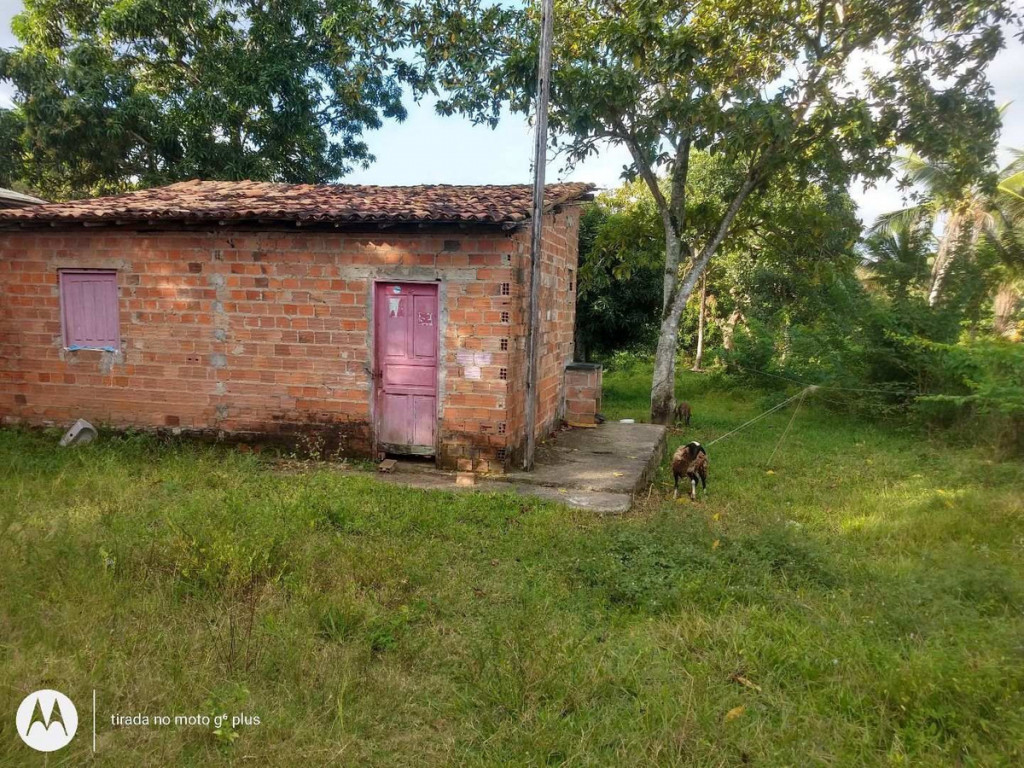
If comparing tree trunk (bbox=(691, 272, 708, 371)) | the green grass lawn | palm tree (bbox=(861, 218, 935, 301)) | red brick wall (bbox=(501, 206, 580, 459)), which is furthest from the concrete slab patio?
tree trunk (bbox=(691, 272, 708, 371))

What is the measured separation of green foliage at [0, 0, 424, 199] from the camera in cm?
1280

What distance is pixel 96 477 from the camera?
6.32 m

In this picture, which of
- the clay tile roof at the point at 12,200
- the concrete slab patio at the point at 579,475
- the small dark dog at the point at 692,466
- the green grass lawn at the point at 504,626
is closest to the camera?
the green grass lawn at the point at 504,626

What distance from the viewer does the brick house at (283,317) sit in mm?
7137

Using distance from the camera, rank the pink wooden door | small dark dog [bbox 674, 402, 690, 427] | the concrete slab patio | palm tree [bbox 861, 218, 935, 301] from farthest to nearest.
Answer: small dark dog [bbox 674, 402, 690, 427] < palm tree [bbox 861, 218, 935, 301] < the pink wooden door < the concrete slab patio

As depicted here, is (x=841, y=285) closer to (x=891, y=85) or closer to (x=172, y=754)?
(x=891, y=85)

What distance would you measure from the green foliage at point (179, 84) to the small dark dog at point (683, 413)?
952 centimetres

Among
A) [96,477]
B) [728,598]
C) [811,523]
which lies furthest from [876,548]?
[96,477]

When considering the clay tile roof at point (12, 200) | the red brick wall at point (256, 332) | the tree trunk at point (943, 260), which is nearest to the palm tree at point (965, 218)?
the tree trunk at point (943, 260)

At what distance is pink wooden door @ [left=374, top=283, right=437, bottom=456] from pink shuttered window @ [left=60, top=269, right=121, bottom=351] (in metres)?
3.58

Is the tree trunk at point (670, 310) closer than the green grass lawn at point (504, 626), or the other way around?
the green grass lawn at point (504, 626)

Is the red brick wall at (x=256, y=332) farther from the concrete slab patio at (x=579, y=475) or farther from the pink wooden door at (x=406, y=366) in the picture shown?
the concrete slab patio at (x=579, y=475)

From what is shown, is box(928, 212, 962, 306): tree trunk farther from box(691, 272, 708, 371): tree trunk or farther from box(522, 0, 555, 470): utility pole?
box(522, 0, 555, 470): utility pole

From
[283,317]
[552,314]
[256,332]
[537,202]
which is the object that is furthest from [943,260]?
[256,332]
